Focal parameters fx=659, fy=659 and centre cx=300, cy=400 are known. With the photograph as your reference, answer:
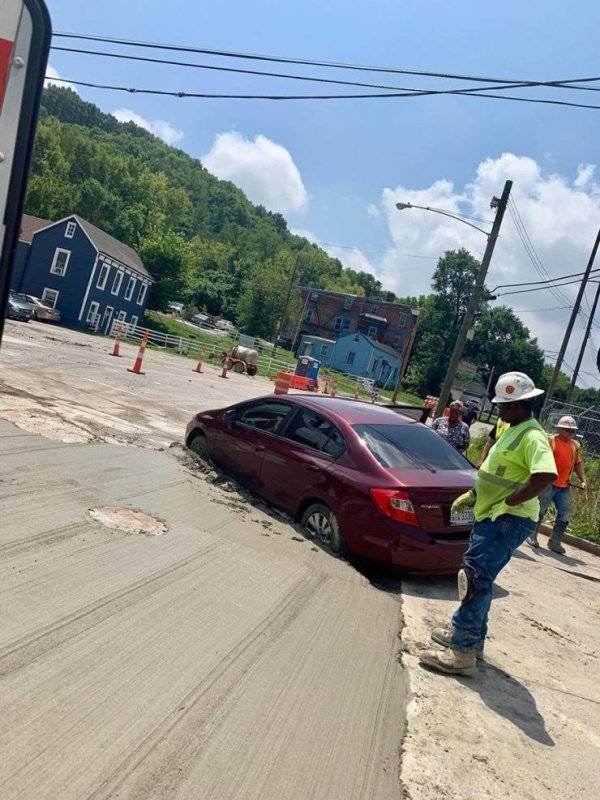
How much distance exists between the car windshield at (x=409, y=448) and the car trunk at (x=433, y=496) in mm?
209

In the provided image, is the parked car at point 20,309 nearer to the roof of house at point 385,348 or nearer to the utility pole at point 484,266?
the utility pole at point 484,266

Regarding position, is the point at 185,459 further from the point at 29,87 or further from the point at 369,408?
the point at 29,87

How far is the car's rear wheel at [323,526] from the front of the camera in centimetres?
624

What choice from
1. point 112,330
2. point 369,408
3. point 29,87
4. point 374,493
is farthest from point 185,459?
point 112,330

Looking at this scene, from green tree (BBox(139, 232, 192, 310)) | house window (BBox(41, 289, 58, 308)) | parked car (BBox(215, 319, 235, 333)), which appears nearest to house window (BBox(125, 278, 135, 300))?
green tree (BBox(139, 232, 192, 310))

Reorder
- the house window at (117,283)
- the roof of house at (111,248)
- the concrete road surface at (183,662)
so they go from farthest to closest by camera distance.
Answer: the house window at (117,283)
the roof of house at (111,248)
the concrete road surface at (183,662)

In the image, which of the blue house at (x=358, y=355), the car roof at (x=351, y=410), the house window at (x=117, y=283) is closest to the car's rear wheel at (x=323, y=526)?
the car roof at (x=351, y=410)

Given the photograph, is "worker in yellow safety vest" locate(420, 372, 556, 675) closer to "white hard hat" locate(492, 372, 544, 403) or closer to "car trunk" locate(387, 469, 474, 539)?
"white hard hat" locate(492, 372, 544, 403)

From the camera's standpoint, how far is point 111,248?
2005 inches

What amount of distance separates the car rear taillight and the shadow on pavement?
4.83 ft

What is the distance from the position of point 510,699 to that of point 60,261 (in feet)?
157

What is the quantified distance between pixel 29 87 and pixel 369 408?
6.41 m

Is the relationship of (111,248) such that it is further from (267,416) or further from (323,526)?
(323,526)

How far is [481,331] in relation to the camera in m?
94.9
